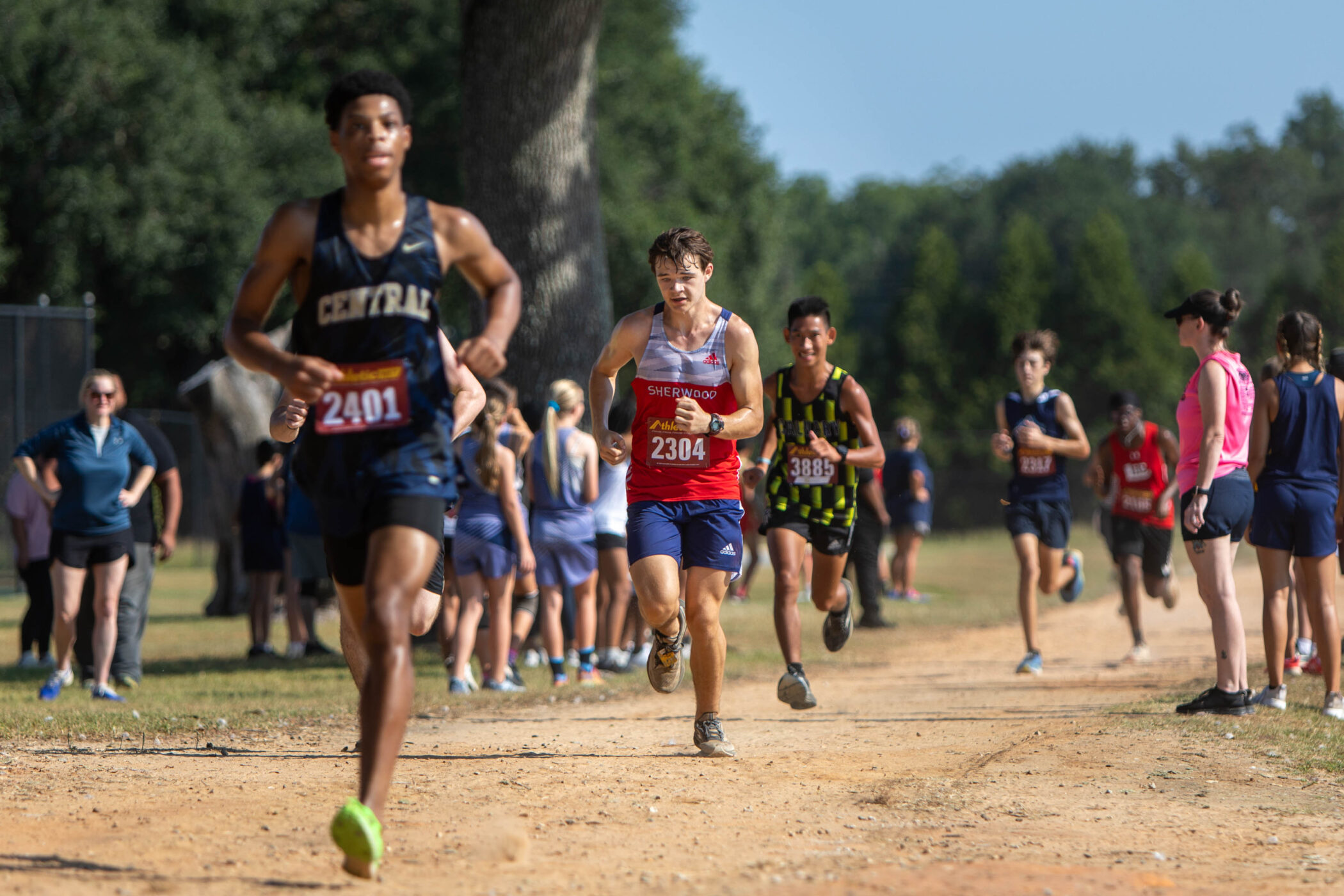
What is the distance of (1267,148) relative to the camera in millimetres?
94938

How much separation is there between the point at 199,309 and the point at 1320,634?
1024 inches

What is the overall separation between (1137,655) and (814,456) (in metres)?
4.91

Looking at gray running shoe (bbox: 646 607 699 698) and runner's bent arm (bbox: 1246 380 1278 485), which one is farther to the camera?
runner's bent arm (bbox: 1246 380 1278 485)

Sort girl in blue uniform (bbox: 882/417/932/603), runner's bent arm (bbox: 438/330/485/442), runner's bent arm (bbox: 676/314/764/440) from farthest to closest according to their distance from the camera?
girl in blue uniform (bbox: 882/417/932/603)
runner's bent arm (bbox: 676/314/764/440)
runner's bent arm (bbox: 438/330/485/442)

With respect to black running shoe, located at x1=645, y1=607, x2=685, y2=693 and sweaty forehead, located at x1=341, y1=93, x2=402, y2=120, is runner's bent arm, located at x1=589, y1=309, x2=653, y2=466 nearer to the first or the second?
black running shoe, located at x1=645, y1=607, x2=685, y2=693

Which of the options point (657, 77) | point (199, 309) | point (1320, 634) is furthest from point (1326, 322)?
point (1320, 634)

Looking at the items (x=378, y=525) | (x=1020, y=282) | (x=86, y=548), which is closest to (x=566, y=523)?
(x=86, y=548)

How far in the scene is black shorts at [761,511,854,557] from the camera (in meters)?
7.99

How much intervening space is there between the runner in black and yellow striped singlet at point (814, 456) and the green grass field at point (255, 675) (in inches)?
77.4

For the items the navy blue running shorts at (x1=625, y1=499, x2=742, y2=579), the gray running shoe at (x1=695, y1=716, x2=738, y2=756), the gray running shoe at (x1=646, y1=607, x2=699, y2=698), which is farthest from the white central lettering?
the gray running shoe at (x1=695, y1=716, x2=738, y2=756)

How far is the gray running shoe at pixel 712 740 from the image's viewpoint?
20.5ft

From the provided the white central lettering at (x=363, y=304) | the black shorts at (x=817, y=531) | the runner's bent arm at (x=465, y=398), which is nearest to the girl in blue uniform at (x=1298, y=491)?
the black shorts at (x=817, y=531)

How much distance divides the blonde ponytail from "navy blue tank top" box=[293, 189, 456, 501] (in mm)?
5600

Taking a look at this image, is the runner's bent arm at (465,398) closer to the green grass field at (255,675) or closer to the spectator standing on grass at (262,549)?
the green grass field at (255,675)
